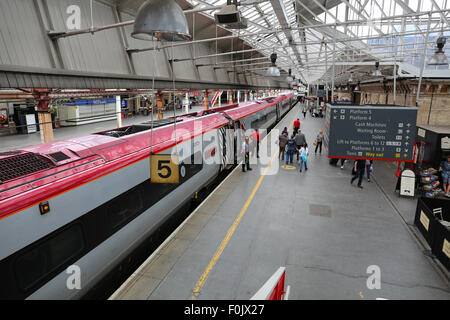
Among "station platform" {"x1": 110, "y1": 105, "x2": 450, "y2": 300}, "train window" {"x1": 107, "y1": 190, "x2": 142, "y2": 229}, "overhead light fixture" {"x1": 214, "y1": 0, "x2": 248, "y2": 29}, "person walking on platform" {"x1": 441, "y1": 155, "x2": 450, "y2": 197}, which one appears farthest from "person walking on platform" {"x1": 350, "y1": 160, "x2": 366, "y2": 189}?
"train window" {"x1": 107, "y1": 190, "x2": 142, "y2": 229}

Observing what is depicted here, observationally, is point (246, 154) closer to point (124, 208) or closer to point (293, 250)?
point (293, 250)

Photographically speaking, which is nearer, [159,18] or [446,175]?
[159,18]

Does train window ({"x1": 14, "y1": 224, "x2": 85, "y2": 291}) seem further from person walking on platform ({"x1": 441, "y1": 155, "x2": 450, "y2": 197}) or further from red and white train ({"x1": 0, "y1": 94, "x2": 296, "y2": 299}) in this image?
person walking on platform ({"x1": 441, "y1": 155, "x2": 450, "y2": 197})

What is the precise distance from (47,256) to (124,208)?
5.87ft

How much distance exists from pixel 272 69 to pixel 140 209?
6709 millimetres

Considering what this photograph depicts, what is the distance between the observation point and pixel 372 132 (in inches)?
313

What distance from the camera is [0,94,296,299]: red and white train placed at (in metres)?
3.77

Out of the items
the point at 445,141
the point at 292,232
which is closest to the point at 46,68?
the point at 292,232

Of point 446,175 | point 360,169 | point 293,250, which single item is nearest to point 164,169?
point 293,250

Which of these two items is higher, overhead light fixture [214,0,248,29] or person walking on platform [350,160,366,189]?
overhead light fixture [214,0,248,29]

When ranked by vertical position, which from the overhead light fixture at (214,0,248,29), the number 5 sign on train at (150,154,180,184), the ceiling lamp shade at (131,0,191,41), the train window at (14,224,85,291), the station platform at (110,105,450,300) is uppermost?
the overhead light fixture at (214,0,248,29)

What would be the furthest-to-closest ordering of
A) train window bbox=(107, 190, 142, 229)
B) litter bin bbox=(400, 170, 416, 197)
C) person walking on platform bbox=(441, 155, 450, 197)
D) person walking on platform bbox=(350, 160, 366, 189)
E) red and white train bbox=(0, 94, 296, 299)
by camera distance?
person walking on platform bbox=(350, 160, 366, 189) → person walking on platform bbox=(441, 155, 450, 197) → litter bin bbox=(400, 170, 416, 197) → train window bbox=(107, 190, 142, 229) → red and white train bbox=(0, 94, 296, 299)

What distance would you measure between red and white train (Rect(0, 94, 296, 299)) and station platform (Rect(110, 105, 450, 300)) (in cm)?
83

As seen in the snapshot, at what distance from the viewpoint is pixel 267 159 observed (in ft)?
51.0
